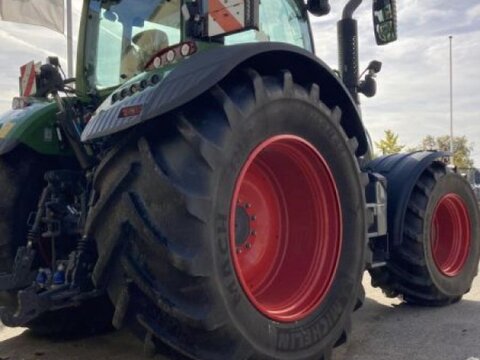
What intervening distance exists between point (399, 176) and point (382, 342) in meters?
1.39

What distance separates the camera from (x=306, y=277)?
113 inches

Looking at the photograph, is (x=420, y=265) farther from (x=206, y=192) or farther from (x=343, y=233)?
(x=206, y=192)

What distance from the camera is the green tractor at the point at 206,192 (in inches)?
84.7

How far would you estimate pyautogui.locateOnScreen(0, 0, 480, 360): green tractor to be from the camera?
2150mm

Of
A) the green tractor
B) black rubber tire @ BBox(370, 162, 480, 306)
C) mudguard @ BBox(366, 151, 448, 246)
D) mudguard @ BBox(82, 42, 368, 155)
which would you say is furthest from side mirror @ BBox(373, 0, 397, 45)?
mudguard @ BBox(82, 42, 368, 155)

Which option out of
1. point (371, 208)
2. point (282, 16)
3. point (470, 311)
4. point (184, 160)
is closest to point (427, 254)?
point (470, 311)

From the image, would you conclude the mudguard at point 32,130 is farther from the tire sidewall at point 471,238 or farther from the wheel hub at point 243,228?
the tire sidewall at point 471,238

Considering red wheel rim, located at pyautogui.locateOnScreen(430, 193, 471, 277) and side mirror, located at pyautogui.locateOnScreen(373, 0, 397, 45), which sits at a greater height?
side mirror, located at pyautogui.locateOnScreen(373, 0, 397, 45)

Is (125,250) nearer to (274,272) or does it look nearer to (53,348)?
(274,272)

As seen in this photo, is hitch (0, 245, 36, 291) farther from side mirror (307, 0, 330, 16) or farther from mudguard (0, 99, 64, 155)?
side mirror (307, 0, 330, 16)

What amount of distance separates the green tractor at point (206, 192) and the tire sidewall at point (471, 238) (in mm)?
28

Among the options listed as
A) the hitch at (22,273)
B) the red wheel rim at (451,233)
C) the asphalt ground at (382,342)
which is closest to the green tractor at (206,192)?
the hitch at (22,273)

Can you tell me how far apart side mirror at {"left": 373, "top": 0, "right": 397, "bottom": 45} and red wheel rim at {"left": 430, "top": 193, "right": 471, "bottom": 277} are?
4.84ft

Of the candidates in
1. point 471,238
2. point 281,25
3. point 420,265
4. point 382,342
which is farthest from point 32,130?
point 471,238
